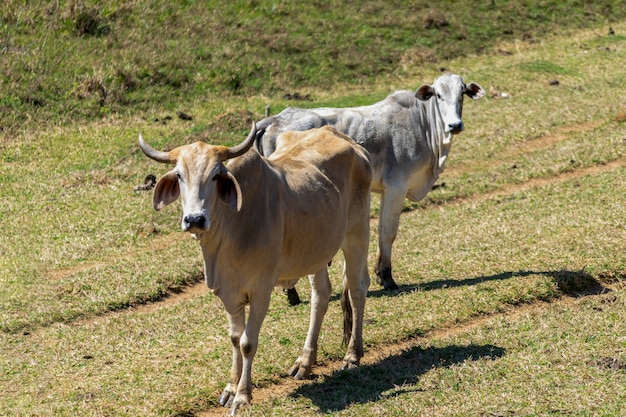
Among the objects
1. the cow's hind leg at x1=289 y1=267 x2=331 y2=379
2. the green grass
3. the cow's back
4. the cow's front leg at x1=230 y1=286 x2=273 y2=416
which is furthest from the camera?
the green grass

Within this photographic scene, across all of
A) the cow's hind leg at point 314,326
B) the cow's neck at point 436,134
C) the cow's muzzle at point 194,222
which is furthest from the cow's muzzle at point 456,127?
the cow's muzzle at point 194,222

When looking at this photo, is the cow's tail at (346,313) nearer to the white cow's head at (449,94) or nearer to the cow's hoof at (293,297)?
the cow's hoof at (293,297)

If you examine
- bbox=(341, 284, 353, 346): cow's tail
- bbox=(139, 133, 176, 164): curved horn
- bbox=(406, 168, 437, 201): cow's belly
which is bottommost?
bbox=(341, 284, 353, 346): cow's tail

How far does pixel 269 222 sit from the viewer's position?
754cm

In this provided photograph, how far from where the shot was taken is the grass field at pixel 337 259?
804 cm

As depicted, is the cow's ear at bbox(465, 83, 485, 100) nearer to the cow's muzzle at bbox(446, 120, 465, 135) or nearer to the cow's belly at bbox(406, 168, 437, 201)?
the cow's muzzle at bbox(446, 120, 465, 135)

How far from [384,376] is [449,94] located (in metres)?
4.29

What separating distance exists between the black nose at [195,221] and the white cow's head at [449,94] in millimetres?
4849

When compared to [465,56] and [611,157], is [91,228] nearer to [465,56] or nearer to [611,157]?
[611,157]

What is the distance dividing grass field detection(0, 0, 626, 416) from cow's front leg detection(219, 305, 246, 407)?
17cm

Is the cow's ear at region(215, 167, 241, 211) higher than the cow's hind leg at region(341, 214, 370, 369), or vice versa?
the cow's ear at region(215, 167, 241, 211)

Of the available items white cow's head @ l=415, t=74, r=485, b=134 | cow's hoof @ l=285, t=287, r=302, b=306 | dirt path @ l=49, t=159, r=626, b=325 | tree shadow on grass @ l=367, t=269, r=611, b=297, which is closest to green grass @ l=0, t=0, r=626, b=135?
dirt path @ l=49, t=159, r=626, b=325

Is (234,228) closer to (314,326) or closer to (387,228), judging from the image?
(314,326)

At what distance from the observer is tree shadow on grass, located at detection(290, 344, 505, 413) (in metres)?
7.62
